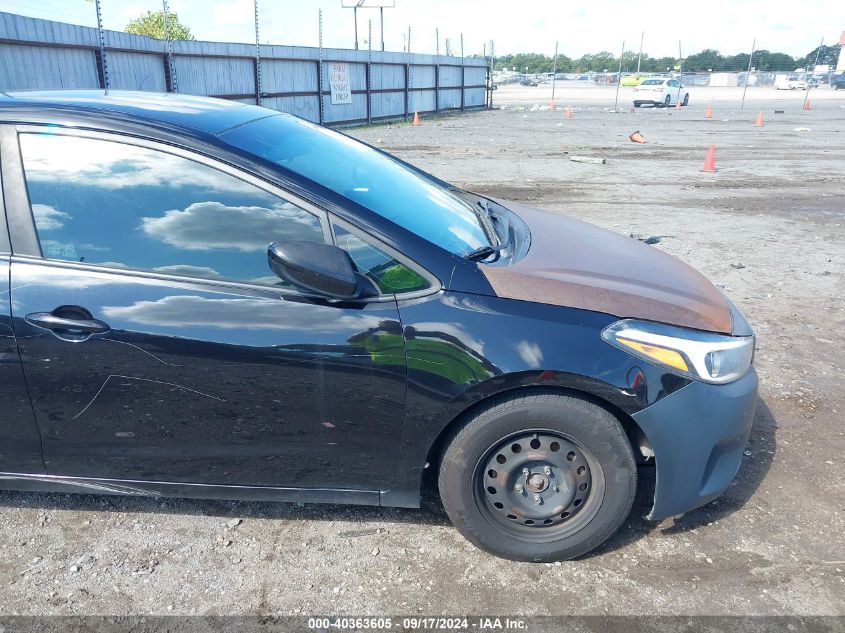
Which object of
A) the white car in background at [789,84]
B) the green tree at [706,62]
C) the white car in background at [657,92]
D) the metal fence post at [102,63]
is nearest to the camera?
the metal fence post at [102,63]

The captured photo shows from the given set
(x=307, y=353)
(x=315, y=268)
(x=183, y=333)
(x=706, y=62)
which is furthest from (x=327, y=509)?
(x=706, y=62)

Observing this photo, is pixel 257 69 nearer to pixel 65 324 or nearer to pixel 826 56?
pixel 65 324

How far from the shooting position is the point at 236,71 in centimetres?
2083

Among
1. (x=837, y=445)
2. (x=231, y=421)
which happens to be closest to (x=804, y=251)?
(x=837, y=445)

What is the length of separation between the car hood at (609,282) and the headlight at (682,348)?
40mm

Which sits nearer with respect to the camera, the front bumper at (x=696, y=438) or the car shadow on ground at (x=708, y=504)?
the front bumper at (x=696, y=438)

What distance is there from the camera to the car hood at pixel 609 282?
8.32 feet

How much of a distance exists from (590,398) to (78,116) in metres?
2.25

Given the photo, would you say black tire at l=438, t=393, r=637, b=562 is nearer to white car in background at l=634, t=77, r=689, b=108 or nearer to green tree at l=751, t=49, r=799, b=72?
white car in background at l=634, t=77, r=689, b=108

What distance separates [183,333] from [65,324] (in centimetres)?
43

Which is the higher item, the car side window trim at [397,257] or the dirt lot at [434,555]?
the car side window trim at [397,257]

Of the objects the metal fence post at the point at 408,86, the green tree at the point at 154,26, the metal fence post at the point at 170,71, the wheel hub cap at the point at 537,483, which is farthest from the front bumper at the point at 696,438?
the green tree at the point at 154,26

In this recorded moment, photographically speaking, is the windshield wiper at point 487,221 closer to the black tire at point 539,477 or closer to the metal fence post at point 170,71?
the black tire at point 539,477

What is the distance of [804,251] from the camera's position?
750cm
